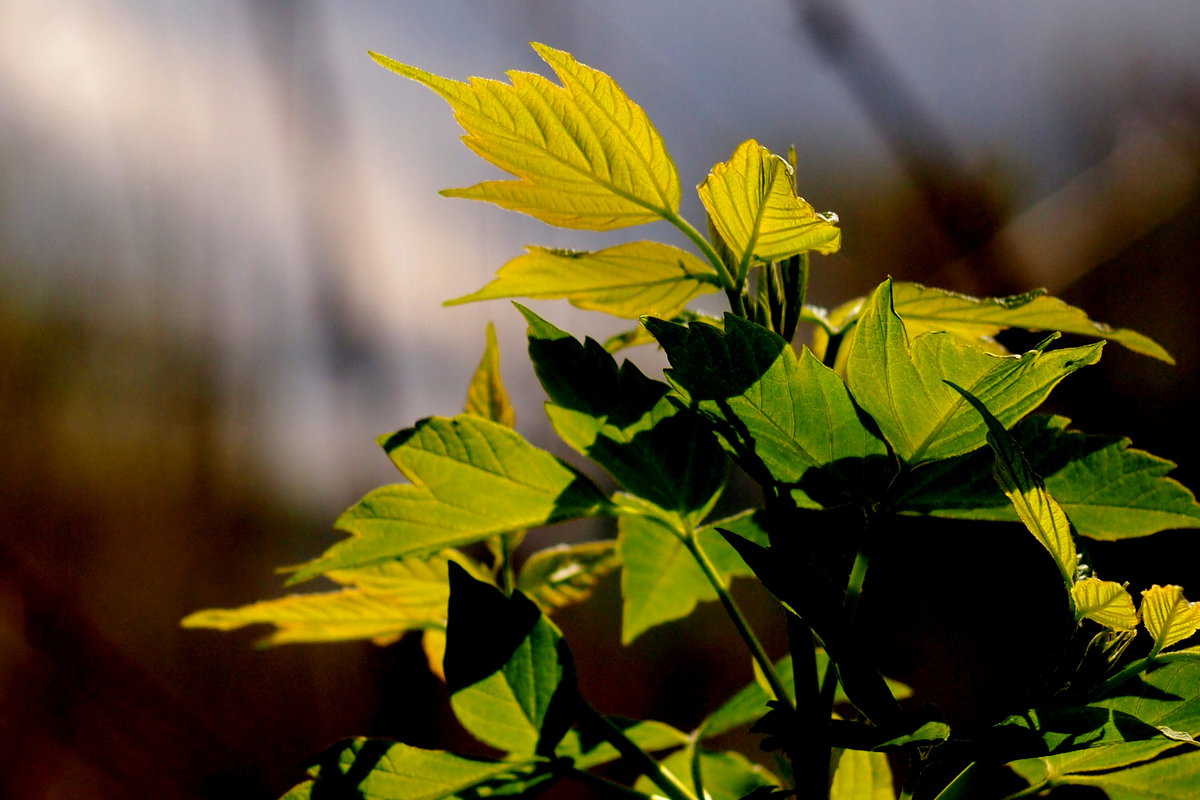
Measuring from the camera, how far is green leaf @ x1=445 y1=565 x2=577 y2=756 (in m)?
0.27

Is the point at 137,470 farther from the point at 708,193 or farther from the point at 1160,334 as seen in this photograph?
the point at 1160,334

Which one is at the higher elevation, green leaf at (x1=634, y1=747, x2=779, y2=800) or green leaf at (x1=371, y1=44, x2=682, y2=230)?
green leaf at (x1=371, y1=44, x2=682, y2=230)

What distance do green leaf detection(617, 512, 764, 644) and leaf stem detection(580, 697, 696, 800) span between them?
109 millimetres

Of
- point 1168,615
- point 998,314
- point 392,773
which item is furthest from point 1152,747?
point 392,773

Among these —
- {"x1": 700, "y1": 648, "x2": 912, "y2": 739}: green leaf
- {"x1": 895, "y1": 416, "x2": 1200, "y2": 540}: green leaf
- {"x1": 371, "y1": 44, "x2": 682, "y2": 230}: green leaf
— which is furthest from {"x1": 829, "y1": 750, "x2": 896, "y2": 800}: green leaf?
{"x1": 371, "y1": 44, "x2": 682, "y2": 230}: green leaf

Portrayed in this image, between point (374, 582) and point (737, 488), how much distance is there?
1.67 meters

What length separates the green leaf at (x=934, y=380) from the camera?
0.70 ft

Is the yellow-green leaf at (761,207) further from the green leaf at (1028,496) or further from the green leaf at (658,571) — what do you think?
the green leaf at (658,571)

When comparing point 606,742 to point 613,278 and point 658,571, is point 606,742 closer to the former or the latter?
point 658,571

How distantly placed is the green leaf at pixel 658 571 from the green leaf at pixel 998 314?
16 centimetres

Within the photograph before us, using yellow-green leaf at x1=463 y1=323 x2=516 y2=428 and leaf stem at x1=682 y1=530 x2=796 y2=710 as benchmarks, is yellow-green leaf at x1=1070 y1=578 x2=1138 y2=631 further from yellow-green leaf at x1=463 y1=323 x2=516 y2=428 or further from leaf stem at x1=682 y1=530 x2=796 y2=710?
yellow-green leaf at x1=463 y1=323 x2=516 y2=428

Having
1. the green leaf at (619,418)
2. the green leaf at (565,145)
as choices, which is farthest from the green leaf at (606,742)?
the green leaf at (565,145)

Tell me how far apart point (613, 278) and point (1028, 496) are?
0.59ft

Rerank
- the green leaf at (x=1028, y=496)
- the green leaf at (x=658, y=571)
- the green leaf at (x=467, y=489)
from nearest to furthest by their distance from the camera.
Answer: the green leaf at (x=1028, y=496) → the green leaf at (x=467, y=489) → the green leaf at (x=658, y=571)
